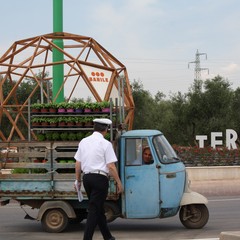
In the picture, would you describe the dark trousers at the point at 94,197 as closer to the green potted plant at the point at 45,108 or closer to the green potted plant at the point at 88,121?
the green potted plant at the point at 88,121

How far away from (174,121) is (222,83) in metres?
3.99

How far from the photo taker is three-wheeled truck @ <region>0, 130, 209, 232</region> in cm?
1023

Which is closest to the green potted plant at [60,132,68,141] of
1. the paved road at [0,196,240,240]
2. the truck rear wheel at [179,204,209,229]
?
the paved road at [0,196,240,240]

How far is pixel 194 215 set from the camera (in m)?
10.6

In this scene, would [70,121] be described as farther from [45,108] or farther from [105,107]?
[105,107]

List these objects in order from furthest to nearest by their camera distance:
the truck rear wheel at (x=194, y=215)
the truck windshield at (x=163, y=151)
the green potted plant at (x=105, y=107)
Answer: the green potted plant at (x=105, y=107), the truck rear wheel at (x=194, y=215), the truck windshield at (x=163, y=151)

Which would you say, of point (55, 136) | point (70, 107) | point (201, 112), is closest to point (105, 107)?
point (70, 107)

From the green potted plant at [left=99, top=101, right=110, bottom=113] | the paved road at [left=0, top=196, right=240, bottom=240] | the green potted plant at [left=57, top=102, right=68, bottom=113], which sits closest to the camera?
the paved road at [left=0, top=196, right=240, bottom=240]

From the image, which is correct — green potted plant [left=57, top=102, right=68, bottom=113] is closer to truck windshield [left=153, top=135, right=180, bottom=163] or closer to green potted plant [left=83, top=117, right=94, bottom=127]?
green potted plant [left=83, top=117, right=94, bottom=127]

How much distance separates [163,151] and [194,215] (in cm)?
122

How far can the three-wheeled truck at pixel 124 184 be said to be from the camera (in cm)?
1023

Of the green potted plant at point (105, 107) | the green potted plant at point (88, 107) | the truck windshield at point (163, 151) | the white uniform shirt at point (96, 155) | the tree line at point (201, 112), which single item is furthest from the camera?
the tree line at point (201, 112)

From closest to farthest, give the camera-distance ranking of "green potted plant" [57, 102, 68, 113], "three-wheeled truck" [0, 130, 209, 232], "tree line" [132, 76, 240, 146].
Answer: "three-wheeled truck" [0, 130, 209, 232]
"green potted plant" [57, 102, 68, 113]
"tree line" [132, 76, 240, 146]

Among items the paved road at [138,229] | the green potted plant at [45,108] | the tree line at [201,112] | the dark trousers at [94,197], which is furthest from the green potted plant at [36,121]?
the tree line at [201,112]
